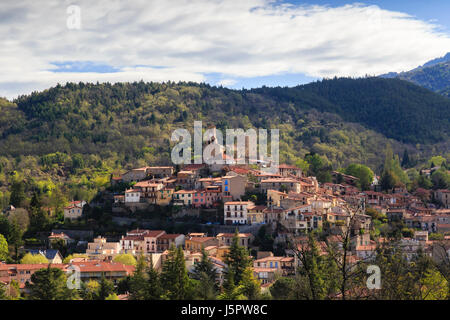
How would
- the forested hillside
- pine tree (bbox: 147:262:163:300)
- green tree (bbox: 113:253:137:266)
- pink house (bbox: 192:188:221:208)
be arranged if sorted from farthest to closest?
the forested hillside, pink house (bbox: 192:188:221:208), green tree (bbox: 113:253:137:266), pine tree (bbox: 147:262:163:300)

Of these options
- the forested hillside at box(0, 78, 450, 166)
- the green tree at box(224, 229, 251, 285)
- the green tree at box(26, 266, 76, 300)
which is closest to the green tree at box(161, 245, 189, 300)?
the green tree at box(224, 229, 251, 285)

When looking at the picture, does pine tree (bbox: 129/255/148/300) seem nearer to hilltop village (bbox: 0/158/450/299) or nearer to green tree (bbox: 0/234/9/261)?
hilltop village (bbox: 0/158/450/299)

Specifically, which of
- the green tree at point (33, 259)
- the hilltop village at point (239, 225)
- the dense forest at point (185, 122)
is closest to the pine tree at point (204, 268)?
the hilltop village at point (239, 225)

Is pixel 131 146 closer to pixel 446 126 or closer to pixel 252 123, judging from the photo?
pixel 252 123

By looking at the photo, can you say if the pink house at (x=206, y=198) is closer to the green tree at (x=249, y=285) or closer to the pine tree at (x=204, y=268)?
the pine tree at (x=204, y=268)

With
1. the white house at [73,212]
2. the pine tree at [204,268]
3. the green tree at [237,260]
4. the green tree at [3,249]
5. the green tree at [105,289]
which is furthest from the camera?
the white house at [73,212]

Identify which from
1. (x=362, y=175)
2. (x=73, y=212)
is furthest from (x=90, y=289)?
(x=362, y=175)

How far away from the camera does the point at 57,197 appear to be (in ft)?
159

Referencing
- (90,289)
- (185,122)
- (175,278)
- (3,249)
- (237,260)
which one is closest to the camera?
(175,278)

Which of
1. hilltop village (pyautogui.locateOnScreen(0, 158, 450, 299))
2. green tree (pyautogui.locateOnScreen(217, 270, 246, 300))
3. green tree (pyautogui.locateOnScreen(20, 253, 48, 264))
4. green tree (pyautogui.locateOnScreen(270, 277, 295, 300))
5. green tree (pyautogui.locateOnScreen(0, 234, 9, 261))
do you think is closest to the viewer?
green tree (pyautogui.locateOnScreen(217, 270, 246, 300))

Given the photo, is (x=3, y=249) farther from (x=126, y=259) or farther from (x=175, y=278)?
(x=175, y=278)

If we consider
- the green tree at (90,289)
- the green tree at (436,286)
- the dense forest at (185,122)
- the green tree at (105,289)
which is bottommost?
the green tree at (90,289)
